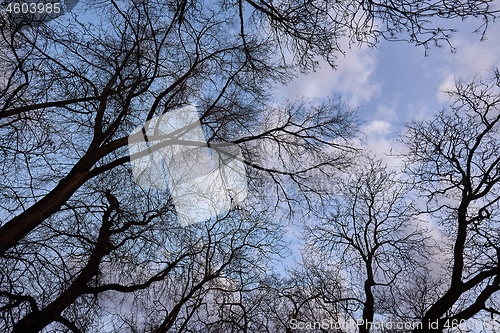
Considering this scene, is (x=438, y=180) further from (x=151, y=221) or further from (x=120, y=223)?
(x=120, y=223)

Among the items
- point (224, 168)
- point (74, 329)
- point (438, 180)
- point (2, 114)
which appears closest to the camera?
point (2, 114)

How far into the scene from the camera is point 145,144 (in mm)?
7480

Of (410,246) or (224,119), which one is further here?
(410,246)

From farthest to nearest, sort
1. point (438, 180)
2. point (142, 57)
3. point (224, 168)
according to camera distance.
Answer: point (438, 180) < point (224, 168) < point (142, 57)

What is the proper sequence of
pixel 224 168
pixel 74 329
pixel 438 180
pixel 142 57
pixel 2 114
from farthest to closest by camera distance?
1. pixel 438 180
2. pixel 224 168
3. pixel 142 57
4. pixel 74 329
5. pixel 2 114

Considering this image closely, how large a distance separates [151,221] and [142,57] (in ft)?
10.3

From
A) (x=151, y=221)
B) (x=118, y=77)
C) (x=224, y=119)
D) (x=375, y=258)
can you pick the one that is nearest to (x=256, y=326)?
(x=375, y=258)

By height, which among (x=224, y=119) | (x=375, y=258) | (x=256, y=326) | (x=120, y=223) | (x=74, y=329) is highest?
(x=224, y=119)

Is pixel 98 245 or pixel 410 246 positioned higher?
pixel 410 246

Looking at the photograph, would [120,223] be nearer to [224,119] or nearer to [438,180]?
[224,119]

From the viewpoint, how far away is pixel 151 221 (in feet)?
24.5

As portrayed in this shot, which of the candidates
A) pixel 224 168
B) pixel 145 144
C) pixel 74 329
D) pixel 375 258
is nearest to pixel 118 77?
pixel 145 144

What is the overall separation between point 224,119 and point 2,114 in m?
3.88

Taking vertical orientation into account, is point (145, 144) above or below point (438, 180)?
below
